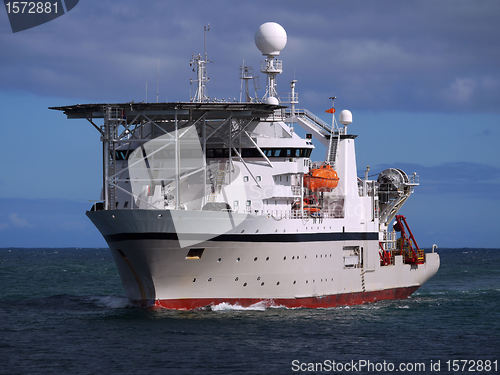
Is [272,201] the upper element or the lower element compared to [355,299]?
upper

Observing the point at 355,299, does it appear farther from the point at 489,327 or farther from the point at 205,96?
the point at 205,96

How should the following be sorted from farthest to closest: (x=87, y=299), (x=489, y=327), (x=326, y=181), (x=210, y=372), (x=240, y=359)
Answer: (x=87, y=299), (x=326, y=181), (x=489, y=327), (x=240, y=359), (x=210, y=372)

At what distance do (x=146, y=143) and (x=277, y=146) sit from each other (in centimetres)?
642

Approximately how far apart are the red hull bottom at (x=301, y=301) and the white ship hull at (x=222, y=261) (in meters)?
0.04

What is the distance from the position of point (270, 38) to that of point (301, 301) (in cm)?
1442

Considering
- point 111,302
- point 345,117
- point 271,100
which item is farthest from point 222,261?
point 345,117

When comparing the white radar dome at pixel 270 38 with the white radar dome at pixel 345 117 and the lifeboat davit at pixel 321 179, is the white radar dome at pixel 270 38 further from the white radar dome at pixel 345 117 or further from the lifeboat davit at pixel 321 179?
the lifeboat davit at pixel 321 179

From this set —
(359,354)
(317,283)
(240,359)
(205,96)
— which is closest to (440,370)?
(359,354)

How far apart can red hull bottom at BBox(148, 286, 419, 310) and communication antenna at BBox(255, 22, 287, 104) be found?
11.0m

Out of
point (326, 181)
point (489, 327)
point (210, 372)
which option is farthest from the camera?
point (326, 181)

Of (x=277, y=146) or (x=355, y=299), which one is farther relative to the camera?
(x=355, y=299)

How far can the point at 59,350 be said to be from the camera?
29.9 m

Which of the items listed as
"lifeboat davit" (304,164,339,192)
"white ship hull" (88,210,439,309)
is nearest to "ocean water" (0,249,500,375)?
"white ship hull" (88,210,439,309)

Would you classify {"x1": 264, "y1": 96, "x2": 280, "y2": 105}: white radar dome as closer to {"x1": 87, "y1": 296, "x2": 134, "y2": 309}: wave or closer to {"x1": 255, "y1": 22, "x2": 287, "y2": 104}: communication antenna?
{"x1": 255, "y1": 22, "x2": 287, "y2": 104}: communication antenna
